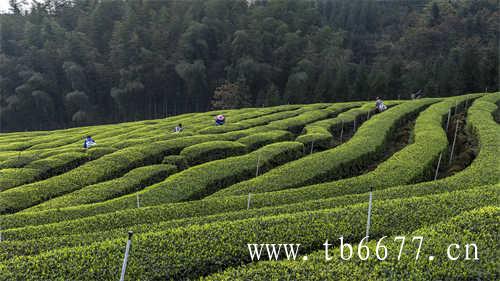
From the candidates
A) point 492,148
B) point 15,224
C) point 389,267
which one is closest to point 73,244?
point 15,224

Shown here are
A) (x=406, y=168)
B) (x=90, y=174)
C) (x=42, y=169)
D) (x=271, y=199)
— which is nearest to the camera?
(x=271, y=199)

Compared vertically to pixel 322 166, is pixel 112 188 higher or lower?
lower

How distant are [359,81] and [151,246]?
173 feet

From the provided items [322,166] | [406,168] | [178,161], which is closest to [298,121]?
[322,166]

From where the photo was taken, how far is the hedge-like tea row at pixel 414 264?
7191 mm

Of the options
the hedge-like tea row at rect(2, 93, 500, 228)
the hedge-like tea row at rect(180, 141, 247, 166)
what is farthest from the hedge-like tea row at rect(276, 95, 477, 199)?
the hedge-like tea row at rect(180, 141, 247, 166)

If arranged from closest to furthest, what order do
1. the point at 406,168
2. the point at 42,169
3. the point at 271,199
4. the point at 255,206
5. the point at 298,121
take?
the point at 255,206
the point at 271,199
the point at 406,168
the point at 42,169
the point at 298,121

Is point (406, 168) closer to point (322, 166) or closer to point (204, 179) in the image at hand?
point (322, 166)

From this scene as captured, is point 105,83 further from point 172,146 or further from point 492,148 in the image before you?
point 492,148

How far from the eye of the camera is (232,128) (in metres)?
29.4

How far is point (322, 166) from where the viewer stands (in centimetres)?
1792

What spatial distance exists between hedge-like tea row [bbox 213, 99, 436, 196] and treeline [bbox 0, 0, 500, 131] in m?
35.2

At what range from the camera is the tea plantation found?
8148 millimetres

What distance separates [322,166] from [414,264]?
10.6 metres
